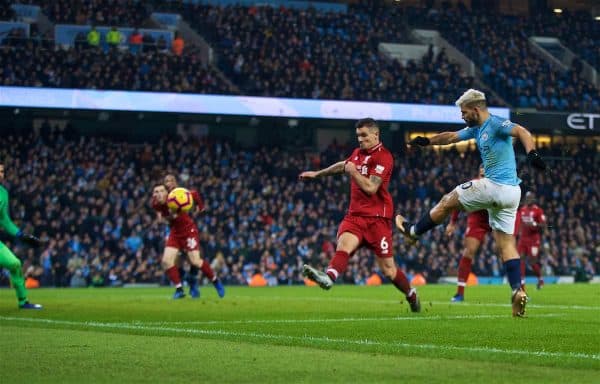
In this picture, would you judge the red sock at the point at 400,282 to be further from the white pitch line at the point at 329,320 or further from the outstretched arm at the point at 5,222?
the outstretched arm at the point at 5,222

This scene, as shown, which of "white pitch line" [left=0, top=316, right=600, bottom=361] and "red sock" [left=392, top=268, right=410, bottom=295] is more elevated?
"red sock" [left=392, top=268, right=410, bottom=295]

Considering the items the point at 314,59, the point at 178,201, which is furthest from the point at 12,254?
the point at 314,59

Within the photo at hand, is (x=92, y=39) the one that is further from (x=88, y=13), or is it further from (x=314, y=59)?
(x=314, y=59)

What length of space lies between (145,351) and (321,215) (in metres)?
30.4

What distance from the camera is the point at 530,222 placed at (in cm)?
2645

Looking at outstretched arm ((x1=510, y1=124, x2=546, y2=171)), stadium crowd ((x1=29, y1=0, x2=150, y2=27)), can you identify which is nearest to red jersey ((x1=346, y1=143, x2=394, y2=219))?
outstretched arm ((x1=510, y1=124, x2=546, y2=171))

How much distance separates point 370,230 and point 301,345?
13.6 feet

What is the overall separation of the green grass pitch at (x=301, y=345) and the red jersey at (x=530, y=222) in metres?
10.1

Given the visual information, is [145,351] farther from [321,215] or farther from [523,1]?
[523,1]

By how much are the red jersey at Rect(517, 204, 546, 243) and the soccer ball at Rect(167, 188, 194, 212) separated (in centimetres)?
943

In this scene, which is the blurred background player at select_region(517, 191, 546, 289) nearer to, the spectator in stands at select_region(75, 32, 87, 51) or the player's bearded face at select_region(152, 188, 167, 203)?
the player's bearded face at select_region(152, 188, 167, 203)

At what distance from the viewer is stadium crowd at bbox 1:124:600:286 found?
115 feet

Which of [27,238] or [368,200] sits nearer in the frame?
[368,200]

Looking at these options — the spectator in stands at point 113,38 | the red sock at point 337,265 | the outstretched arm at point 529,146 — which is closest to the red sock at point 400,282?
the red sock at point 337,265
